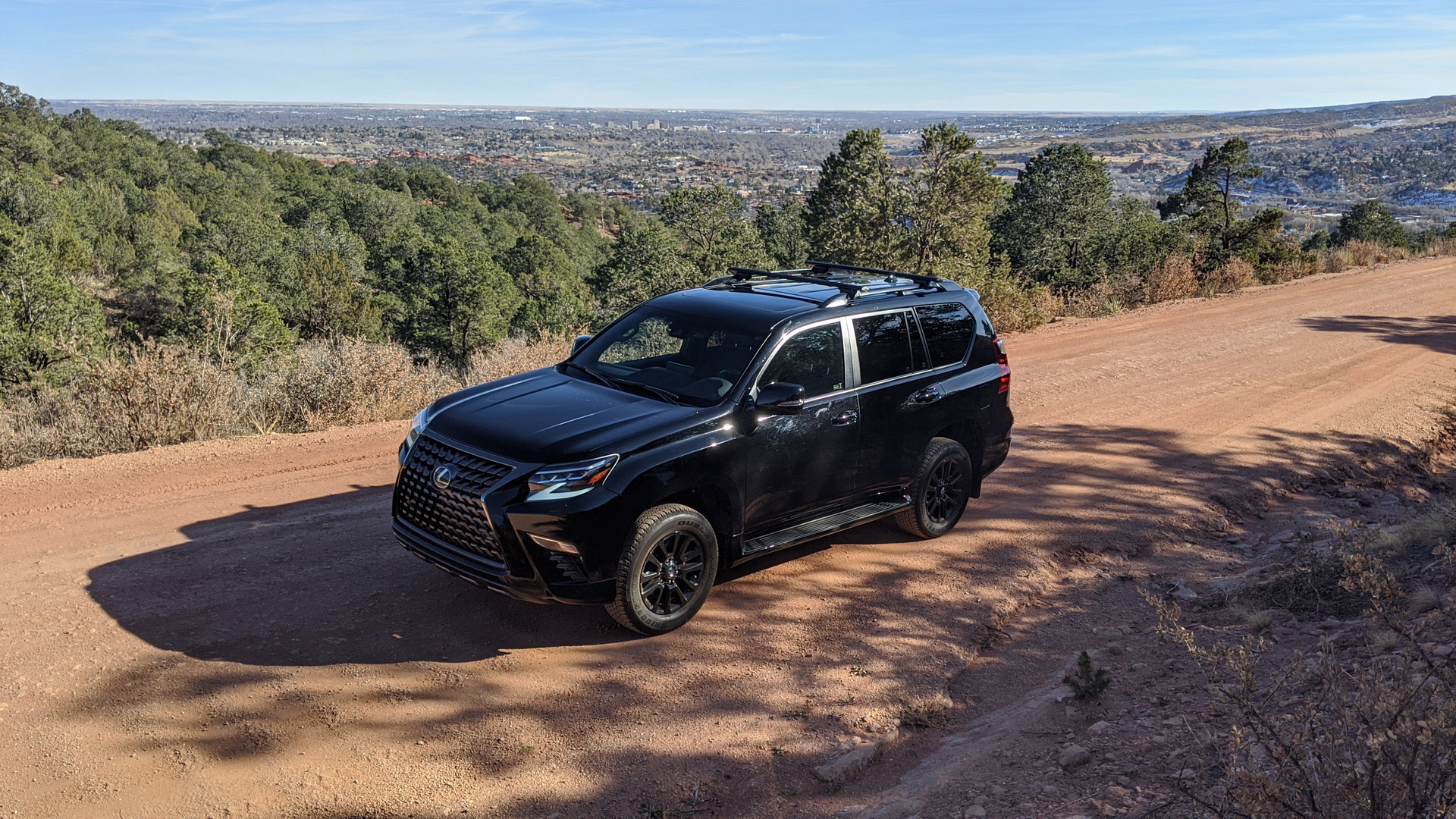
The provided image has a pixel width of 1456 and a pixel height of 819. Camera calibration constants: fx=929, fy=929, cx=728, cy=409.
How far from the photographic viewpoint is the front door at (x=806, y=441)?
5.74 metres

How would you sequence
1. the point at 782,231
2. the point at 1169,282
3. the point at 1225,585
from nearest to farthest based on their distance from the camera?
the point at 1225,585
the point at 1169,282
the point at 782,231

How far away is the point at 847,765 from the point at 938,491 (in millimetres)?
3078

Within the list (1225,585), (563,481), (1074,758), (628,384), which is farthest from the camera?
(1225,585)

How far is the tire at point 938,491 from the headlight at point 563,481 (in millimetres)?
2727

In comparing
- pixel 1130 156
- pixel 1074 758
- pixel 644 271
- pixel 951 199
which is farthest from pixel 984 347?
pixel 1130 156

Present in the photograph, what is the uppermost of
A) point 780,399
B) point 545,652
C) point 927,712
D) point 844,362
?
point 844,362

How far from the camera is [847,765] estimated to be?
4.39m

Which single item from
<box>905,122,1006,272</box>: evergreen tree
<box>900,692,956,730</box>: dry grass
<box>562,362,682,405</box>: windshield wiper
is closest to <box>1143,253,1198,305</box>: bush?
<box>905,122,1006,272</box>: evergreen tree

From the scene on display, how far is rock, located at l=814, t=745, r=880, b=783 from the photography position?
4.32 meters

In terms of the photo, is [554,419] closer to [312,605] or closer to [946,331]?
[312,605]

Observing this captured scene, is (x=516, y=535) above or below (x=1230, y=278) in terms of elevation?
below

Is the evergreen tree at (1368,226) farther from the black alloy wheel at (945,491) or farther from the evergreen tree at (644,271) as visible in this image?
the black alloy wheel at (945,491)

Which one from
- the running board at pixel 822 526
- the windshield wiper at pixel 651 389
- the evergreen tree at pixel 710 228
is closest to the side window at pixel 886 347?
the running board at pixel 822 526

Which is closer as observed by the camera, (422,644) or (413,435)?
(422,644)
